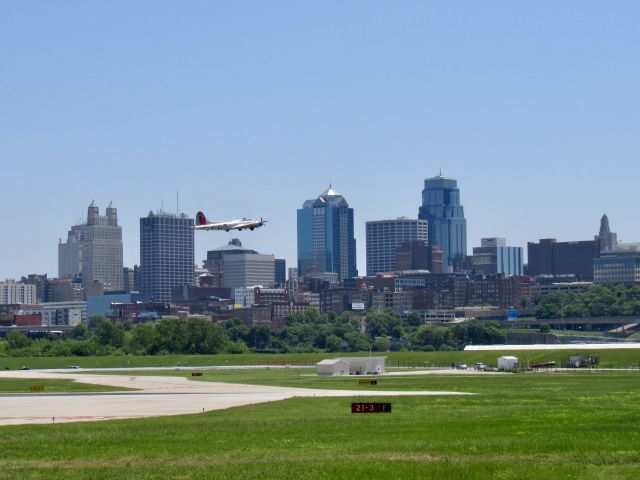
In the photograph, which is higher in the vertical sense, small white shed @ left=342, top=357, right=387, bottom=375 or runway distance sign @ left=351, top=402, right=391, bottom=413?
runway distance sign @ left=351, top=402, right=391, bottom=413

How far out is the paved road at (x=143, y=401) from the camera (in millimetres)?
83188

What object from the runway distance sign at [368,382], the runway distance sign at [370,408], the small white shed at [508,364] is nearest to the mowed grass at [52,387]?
the runway distance sign at [368,382]

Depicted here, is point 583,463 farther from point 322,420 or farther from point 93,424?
point 93,424

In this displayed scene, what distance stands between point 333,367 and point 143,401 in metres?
70.4

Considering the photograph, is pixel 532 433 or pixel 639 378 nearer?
pixel 532 433

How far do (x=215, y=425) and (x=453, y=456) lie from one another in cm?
2019

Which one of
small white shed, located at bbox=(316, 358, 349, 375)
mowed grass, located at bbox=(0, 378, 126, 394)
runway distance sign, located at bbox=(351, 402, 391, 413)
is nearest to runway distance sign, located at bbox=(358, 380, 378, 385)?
mowed grass, located at bbox=(0, 378, 126, 394)

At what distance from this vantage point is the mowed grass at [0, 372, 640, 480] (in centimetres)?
5091

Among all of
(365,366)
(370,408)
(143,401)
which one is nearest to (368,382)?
(143,401)

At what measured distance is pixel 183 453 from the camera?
57.8m

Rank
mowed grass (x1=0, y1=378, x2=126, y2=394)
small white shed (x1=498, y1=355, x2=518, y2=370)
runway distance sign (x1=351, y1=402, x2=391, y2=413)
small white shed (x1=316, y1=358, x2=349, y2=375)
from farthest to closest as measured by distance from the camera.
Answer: small white shed (x1=498, y1=355, x2=518, y2=370) → small white shed (x1=316, y1=358, x2=349, y2=375) → mowed grass (x1=0, y1=378, x2=126, y2=394) → runway distance sign (x1=351, y1=402, x2=391, y2=413)

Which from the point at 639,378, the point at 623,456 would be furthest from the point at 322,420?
the point at 639,378

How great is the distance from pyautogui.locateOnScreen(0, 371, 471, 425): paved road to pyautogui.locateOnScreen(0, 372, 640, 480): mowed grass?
Answer: 5.37m

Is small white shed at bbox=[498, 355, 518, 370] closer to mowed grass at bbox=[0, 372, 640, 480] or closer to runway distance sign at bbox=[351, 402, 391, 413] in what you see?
mowed grass at bbox=[0, 372, 640, 480]
